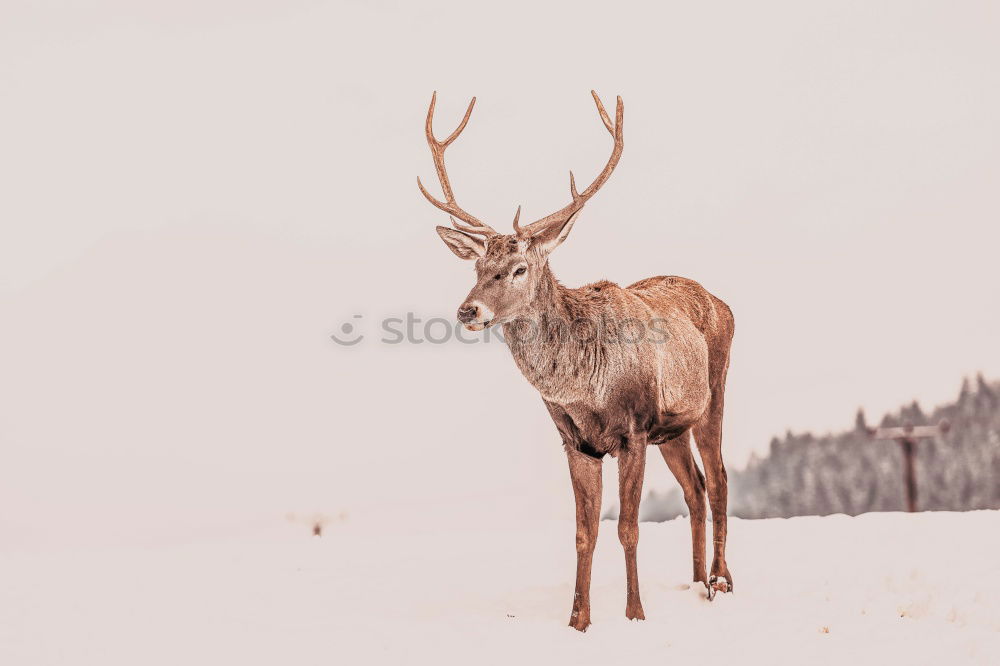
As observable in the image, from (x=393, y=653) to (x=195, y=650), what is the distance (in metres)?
1.35

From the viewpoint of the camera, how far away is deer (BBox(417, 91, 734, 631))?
7.00 meters

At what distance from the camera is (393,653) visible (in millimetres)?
6359

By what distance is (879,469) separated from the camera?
850 inches

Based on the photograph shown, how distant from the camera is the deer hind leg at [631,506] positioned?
720 centimetres

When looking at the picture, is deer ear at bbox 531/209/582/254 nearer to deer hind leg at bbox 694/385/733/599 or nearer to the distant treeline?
deer hind leg at bbox 694/385/733/599

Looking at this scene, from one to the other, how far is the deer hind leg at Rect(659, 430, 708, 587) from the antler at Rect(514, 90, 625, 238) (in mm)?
2420

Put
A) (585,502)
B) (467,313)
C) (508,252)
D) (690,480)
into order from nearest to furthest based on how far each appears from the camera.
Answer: (467,313) → (508,252) → (585,502) → (690,480)

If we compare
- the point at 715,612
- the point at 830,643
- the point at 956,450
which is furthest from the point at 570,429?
the point at 956,450

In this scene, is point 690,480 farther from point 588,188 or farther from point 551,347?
point 588,188

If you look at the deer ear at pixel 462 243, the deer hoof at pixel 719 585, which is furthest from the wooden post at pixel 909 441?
the deer ear at pixel 462 243

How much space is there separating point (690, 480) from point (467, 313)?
324 centimetres

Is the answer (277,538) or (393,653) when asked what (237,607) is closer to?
(393,653)

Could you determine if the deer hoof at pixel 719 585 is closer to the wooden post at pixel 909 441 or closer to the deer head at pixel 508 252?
the deer head at pixel 508 252

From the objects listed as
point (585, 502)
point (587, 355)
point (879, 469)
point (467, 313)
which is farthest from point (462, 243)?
point (879, 469)
